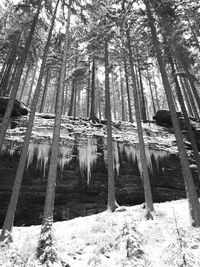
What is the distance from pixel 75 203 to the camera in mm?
13172

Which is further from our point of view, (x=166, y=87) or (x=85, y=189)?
(x=85, y=189)

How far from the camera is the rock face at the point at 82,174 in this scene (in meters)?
12.8

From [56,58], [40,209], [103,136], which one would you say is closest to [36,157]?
[40,209]

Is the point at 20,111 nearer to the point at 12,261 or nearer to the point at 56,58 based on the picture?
the point at 56,58

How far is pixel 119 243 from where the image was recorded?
25.5ft

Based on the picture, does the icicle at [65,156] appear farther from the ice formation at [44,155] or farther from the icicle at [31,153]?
the icicle at [31,153]

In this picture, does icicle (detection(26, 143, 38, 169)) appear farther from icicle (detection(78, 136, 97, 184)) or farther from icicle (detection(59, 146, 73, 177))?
icicle (detection(78, 136, 97, 184))

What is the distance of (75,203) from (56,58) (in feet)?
50.0

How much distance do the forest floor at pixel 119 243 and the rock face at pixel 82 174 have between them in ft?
6.18

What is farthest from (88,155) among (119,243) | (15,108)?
(119,243)

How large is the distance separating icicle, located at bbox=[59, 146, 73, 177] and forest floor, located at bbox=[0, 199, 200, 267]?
3.90 m

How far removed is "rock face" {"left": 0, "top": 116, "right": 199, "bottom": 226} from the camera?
12820 millimetres

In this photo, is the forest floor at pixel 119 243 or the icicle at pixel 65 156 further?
the icicle at pixel 65 156

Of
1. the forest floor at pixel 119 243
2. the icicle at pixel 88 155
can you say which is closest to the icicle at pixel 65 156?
the icicle at pixel 88 155
